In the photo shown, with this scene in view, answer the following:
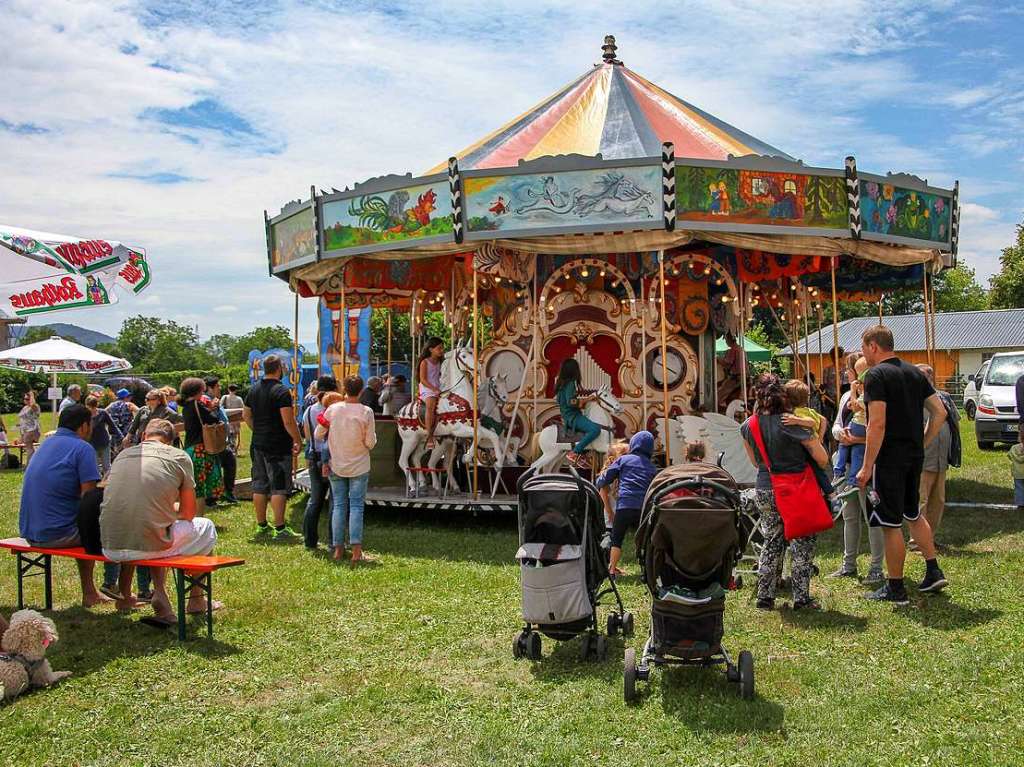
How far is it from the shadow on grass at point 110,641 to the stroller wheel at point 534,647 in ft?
6.38

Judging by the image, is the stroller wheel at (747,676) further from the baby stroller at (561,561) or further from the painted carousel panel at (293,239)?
the painted carousel panel at (293,239)

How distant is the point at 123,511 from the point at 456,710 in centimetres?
283

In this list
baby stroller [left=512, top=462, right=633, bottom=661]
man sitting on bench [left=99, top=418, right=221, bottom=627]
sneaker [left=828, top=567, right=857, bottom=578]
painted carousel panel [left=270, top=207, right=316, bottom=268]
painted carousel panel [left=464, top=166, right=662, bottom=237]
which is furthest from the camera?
painted carousel panel [left=270, top=207, right=316, bottom=268]

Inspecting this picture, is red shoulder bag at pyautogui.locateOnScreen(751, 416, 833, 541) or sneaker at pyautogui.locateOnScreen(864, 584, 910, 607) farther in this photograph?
sneaker at pyautogui.locateOnScreen(864, 584, 910, 607)

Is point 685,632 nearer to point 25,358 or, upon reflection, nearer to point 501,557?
point 501,557

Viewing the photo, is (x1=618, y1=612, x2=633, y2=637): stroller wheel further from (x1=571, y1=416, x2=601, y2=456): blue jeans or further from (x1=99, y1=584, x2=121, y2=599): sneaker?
(x1=571, y1=416, x2=601, y2=456): blue jeans

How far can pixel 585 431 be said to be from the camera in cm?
1073

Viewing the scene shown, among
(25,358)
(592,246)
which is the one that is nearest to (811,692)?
(592,246)

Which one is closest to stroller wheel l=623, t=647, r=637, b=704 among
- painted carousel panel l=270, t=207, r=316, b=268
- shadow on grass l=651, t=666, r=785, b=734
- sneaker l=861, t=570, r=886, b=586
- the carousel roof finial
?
shadow on grass l=651, t=666, r=785, b=734

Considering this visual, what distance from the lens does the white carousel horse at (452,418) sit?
36.8ft

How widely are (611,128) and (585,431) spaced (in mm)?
4266

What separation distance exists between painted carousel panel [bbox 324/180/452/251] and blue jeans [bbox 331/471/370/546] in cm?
345

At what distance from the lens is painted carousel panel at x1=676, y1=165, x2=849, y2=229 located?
34.3 feet

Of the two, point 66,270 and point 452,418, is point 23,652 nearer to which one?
point 66,270
